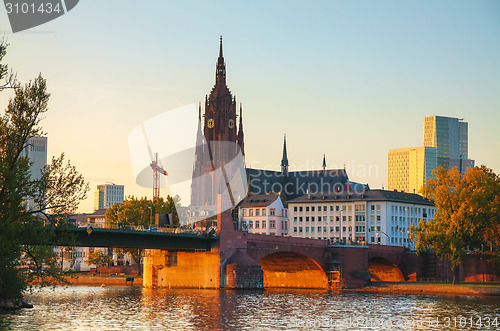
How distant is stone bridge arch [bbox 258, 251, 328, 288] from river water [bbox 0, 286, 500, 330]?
2188 cm

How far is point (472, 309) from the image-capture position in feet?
271

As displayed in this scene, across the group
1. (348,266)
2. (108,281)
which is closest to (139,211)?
(108,281)

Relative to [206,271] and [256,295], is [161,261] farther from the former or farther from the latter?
[256,295]

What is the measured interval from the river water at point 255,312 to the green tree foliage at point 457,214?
44.4 ft

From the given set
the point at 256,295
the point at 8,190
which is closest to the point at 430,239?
the point at 256,295

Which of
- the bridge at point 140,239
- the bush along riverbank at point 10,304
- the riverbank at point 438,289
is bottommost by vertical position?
the riverbank at point 438,289

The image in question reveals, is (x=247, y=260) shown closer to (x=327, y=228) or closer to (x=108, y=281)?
(x=108, y=281)

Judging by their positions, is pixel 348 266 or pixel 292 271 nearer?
pixel 348 266

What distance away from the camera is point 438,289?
112 meters

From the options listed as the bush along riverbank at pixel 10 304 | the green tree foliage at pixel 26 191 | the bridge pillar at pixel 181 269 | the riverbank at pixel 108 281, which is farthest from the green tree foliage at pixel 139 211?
the green tree foliage at pixel 26 191

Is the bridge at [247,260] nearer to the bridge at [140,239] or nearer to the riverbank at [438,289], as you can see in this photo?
the bridge at [140,239]

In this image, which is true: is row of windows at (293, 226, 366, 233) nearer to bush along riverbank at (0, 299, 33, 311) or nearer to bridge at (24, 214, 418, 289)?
bridge at (24, 214, 418, 289)

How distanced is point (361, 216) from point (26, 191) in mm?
136610

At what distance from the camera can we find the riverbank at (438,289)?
107688 mm
